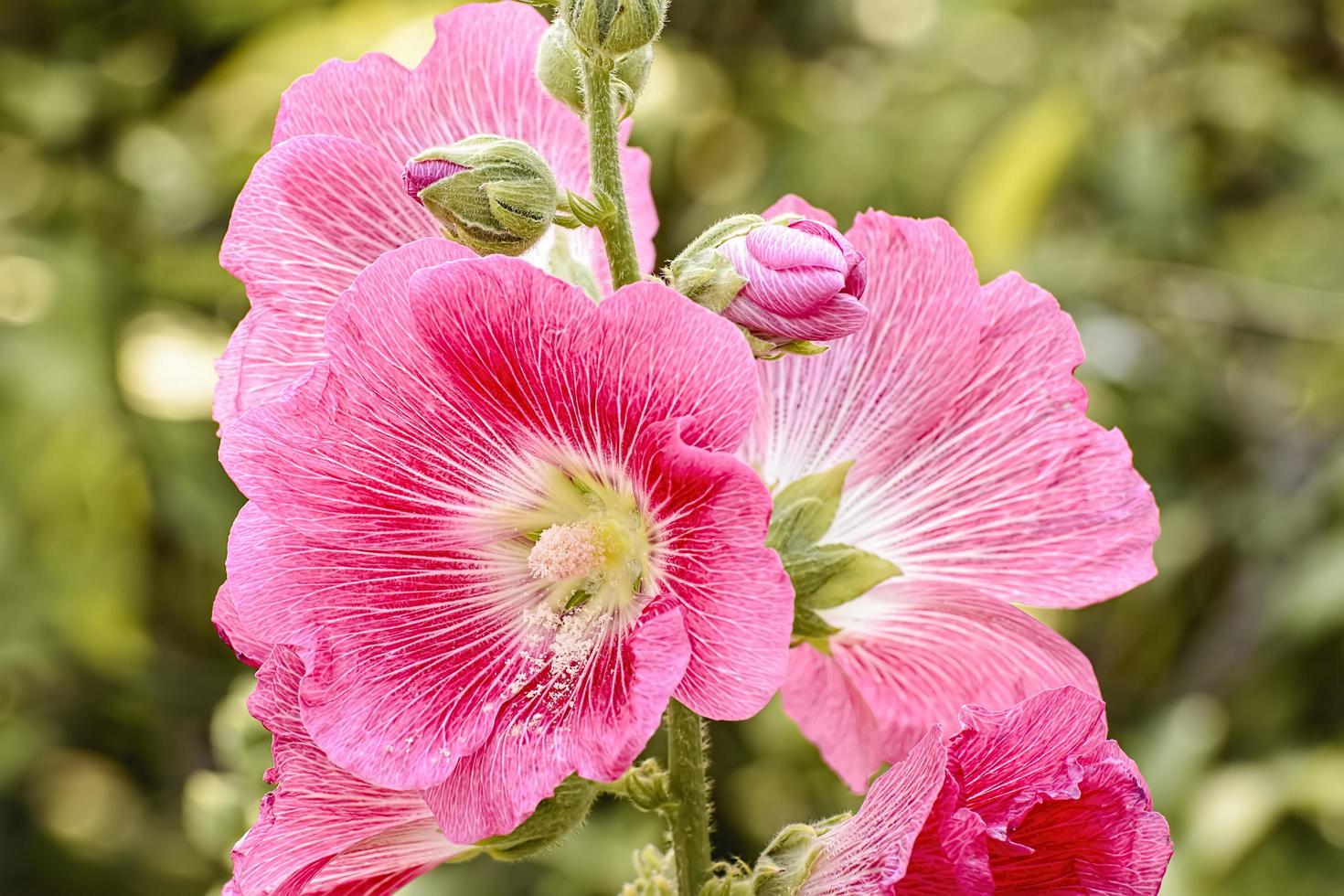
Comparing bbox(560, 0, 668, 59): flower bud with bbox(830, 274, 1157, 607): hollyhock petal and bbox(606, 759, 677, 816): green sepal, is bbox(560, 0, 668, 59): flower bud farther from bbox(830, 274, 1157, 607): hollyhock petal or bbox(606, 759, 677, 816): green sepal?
bbox(606, 759, 677, 816): green sepal

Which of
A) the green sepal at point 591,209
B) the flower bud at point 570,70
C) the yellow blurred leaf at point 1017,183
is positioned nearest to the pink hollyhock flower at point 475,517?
the green sepal at point 591,209

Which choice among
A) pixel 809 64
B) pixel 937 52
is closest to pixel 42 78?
pixel 809 64

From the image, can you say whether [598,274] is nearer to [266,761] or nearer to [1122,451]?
[1122,451]

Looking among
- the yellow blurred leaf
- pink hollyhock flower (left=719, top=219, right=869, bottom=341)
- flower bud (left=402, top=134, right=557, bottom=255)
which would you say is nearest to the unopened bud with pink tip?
pink hollyhock flower (left=719, top=219, right=869, bottom=341)

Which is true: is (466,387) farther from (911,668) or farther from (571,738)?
(911,668)

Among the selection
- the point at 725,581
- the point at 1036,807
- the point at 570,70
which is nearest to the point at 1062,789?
the point at 1036,807

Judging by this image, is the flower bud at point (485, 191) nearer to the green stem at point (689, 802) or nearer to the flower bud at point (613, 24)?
the flower bud at point (613, 24)
